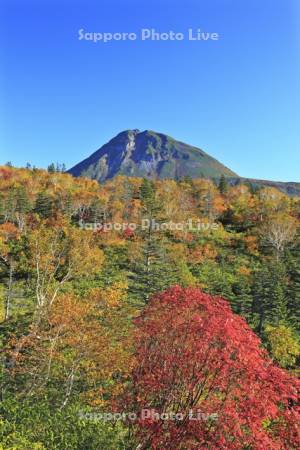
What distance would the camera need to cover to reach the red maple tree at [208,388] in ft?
36.1

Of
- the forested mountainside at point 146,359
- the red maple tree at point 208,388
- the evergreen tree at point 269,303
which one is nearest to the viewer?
the forested mountainside at point 146,359

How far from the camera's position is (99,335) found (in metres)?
20.5

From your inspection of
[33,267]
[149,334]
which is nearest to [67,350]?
[149,334]

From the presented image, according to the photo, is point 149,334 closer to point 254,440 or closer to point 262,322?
point 254,440

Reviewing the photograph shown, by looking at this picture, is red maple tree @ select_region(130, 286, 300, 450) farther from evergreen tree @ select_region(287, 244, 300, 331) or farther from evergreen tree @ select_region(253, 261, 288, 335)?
evergreen tree @ select_region(287, 244, 300, 331)

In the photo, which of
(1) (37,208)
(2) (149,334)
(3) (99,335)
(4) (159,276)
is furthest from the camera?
(1) (37,208)

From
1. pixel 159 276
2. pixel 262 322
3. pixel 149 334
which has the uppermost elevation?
pixel 149 334

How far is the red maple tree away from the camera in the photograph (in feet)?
36.1

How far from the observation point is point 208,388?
1178 centimetres

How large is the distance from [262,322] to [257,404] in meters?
32.5

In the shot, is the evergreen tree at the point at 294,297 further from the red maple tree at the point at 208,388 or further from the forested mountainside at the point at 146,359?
the red maple tree at the point at 208,388

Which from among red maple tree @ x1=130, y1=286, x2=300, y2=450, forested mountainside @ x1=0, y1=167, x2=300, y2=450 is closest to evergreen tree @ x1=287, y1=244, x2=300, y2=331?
forested mountainside @ x1=0, y1=167, x2=300, y2=450

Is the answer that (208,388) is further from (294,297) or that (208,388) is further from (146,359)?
(294,297)

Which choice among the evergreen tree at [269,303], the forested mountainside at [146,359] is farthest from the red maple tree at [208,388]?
the evergreen tree at [269,303]
